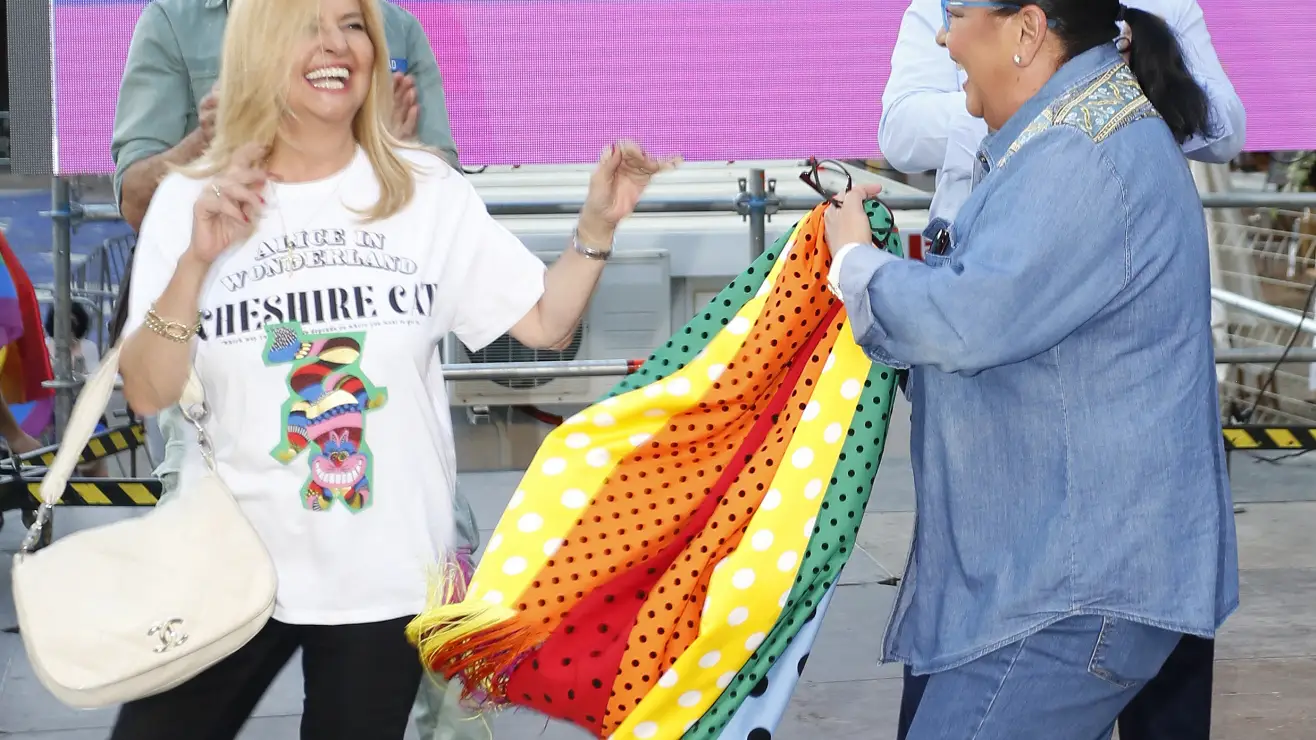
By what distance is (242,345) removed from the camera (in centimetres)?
266

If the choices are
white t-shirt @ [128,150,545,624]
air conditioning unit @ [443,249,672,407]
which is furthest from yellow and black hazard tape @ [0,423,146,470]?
white t-shirt @ [128,150,545,624]

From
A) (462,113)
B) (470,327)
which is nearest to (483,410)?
(462,113)

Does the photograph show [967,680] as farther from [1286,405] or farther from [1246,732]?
[1286,405]

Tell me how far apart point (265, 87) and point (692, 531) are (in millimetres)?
1063

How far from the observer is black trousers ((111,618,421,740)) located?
2662 millimetres

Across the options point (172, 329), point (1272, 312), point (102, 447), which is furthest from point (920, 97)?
point (1272, 312)

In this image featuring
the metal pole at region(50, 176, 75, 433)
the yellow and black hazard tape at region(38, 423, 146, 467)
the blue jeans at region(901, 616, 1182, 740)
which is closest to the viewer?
the blue jeans at region(901, 616, 1182, 740)

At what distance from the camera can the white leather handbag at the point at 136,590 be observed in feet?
8.12

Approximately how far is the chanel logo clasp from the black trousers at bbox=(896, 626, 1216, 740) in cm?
153

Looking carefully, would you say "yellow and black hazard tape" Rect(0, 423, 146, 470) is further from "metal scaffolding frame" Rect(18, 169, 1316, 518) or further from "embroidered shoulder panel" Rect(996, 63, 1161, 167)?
"embroidered shoulder panel" Rect(996, 63, 1161, 167)

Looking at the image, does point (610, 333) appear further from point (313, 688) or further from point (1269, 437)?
point (313, 688)

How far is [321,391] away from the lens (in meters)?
2.67

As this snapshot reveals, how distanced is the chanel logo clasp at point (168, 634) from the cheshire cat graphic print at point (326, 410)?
0.29 meters

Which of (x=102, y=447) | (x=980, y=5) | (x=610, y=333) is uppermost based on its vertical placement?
(x=980, y=5)
